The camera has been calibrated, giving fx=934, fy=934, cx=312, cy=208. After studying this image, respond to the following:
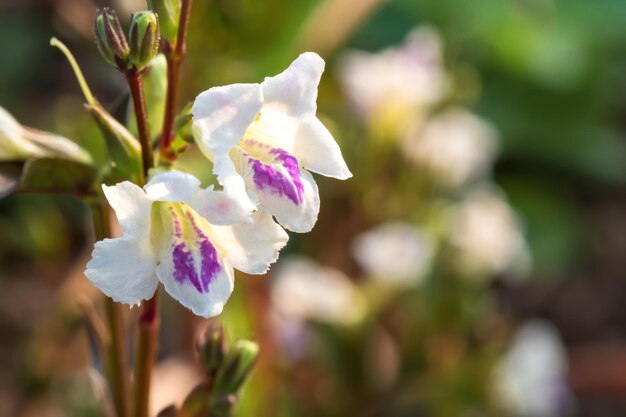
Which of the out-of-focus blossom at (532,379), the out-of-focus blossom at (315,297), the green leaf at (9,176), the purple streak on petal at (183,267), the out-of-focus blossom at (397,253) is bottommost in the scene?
the out-of-focus blossom at (532,379)

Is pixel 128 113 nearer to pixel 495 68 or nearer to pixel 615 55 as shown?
pixel 495 68

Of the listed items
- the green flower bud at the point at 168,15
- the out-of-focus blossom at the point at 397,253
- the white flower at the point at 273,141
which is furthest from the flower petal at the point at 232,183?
the out-of-focus blossom at the point at 397,253

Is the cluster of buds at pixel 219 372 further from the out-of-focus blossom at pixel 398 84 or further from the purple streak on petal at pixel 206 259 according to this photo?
the out-of-focus blossom at pixel 398 84

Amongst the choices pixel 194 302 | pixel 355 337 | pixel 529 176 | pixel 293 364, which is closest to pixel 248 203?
pixel 194 302

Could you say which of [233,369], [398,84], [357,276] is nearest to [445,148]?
[398,84]

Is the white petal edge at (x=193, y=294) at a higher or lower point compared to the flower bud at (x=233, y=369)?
higher
